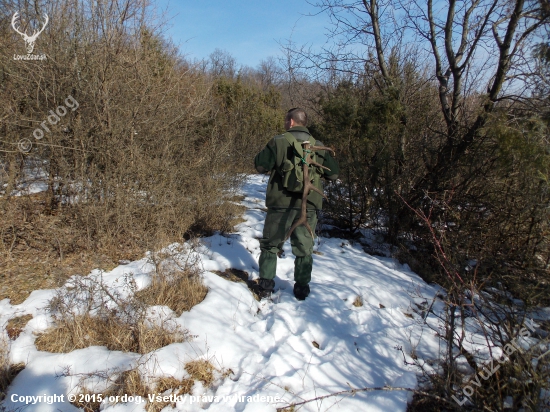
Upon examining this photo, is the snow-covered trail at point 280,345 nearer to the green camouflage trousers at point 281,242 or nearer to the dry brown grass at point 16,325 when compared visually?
the dry brown grass at point 16,325

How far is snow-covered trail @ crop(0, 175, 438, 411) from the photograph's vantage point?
7.55 feet

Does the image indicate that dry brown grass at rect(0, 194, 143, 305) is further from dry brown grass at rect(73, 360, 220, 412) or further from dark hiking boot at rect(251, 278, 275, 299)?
dark hiking boot at rect(251, 278, 275, 299)

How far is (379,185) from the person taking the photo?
564 centimetres

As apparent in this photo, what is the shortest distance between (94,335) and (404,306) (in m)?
3.05

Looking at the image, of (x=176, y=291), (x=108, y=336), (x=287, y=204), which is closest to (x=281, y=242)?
(x=287, y=204)

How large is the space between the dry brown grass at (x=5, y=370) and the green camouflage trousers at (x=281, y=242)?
6.80 feet

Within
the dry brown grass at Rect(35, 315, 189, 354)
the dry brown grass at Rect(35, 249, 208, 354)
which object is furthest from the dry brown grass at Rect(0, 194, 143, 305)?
the dry brown grass at Rect(35, 315, 189, 354)

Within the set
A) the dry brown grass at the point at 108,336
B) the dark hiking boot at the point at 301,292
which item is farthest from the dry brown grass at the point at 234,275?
the dry brown grass at the point at 108,336

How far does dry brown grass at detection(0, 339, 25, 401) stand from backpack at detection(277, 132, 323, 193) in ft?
8.18

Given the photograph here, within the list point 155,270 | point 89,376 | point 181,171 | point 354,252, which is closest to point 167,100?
point 181,171

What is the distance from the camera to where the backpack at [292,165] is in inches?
128

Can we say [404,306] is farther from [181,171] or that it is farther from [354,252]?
[181,171]

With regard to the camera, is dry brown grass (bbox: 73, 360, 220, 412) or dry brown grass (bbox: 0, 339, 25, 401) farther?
dry brown grass (bbox: 0, 339, 25, 401)

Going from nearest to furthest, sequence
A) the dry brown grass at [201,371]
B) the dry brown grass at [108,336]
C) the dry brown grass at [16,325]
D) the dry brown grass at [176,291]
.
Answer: the dry brown grass at [201,371] → the dry brown grass at [108,336] → the dry brown grass at [16,325] → the dry brown grass at [176,291]
